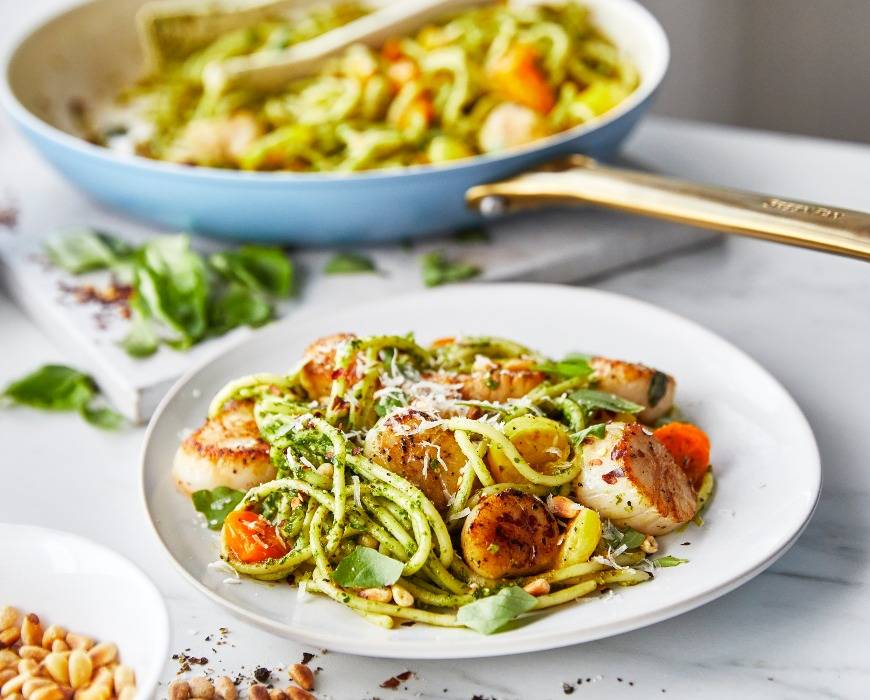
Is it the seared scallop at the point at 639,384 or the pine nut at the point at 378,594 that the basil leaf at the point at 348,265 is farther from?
the pine nut at the point at 378,594

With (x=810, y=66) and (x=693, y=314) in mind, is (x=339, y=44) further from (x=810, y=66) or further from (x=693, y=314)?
(x=810, y=66)

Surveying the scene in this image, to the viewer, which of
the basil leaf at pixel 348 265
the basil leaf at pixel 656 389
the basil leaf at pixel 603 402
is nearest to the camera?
the basil leaf at pixel 603 402

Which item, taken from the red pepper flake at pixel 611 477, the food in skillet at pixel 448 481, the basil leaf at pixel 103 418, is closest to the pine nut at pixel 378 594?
the food in skillet at pixel 448 481

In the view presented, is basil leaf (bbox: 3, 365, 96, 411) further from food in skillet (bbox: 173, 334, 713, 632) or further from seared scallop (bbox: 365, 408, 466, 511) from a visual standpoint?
seared scallop (bbox: 365, 408, 466, 511)

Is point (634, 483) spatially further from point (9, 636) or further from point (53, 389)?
point (53, 389)

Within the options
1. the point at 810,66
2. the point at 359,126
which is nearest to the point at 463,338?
the point at 359,126

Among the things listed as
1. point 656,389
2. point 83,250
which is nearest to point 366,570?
point 656,389

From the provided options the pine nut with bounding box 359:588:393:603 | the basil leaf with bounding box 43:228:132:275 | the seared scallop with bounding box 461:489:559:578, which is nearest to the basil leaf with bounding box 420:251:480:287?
the basil leaf with bounding box 43:228:132:275

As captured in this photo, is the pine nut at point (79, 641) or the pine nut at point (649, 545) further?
the pine nut at point (649, 545)
